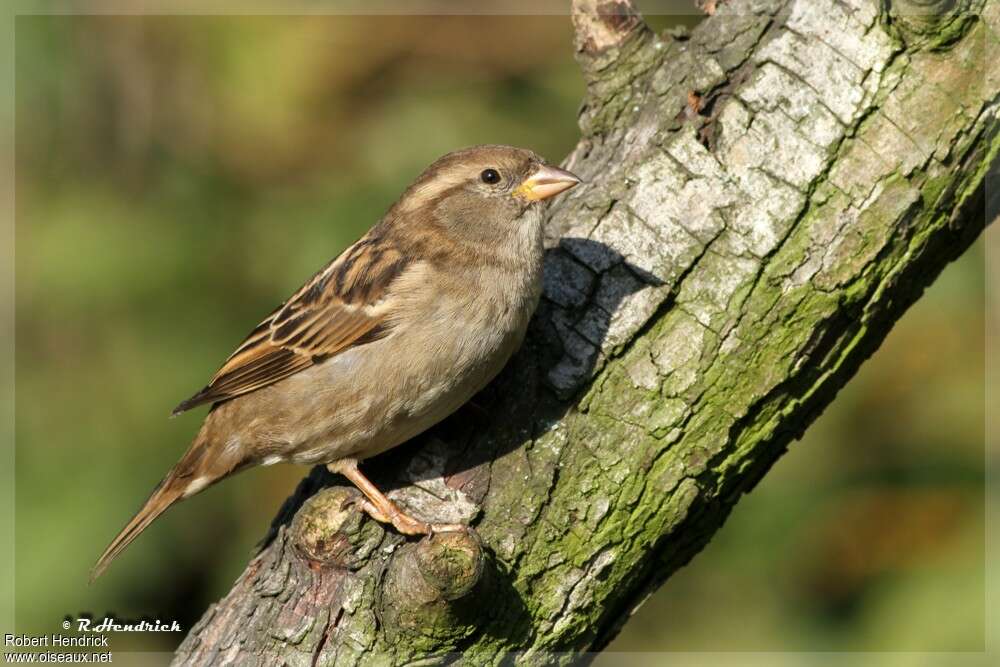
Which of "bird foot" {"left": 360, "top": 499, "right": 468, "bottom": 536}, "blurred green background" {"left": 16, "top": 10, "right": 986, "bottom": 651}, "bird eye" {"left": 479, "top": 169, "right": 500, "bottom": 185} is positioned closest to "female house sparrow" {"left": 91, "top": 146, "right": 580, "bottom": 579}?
"bird eye" {"left": 479, "top": 169, "right": 500, "bottom": 185}

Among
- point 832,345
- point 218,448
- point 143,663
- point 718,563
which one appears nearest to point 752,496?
point 718,563

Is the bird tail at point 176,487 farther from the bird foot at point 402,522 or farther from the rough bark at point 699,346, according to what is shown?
the bird foot at point 402,522

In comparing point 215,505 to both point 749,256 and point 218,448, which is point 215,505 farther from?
point 749,256

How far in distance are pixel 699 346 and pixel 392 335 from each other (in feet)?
2.99

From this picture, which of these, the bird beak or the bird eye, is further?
the bird eye

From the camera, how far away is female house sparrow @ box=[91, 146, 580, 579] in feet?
9.96

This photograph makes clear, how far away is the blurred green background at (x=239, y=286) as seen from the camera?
13.5 feet

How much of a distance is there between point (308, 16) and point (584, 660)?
294 cm

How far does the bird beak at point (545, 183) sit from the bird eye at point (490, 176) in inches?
3.4

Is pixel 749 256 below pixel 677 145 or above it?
below

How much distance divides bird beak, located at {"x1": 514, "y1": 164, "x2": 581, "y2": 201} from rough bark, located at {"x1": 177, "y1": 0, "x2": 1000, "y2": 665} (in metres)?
0.30

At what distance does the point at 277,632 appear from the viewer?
2639 millimetres

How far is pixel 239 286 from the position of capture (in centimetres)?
448

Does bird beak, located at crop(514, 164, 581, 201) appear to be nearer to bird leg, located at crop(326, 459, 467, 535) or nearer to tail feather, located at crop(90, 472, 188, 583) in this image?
bird leg, located at crop(326, 459, 467, 535)
